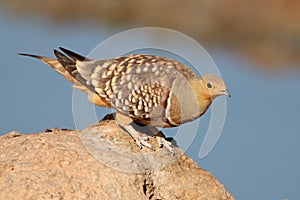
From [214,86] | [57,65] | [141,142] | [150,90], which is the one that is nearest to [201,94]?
[214,86]

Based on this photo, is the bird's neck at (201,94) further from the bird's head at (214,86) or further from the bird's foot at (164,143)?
the bird's foot at (164,143)

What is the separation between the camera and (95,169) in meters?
6.60

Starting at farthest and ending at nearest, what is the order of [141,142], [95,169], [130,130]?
[130,130]
[141,142]
[95,169]

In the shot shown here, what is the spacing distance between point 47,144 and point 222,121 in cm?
168

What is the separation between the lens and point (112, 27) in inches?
827

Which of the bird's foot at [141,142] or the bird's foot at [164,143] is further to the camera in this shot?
the bird's foot at [164,143]

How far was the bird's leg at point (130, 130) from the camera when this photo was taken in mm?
7090

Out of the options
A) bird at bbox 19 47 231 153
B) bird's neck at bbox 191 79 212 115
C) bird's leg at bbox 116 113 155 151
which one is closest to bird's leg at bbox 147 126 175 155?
bird at bbox 19 47 231 153

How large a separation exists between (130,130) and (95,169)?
0.68 metres

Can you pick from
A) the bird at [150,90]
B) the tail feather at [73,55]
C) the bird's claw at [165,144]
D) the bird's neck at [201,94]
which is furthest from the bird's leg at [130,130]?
the tail feather at [73,55]

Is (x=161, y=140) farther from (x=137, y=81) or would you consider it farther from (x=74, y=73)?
(x=74, y=73)

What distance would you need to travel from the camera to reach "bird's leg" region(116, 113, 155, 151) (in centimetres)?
709

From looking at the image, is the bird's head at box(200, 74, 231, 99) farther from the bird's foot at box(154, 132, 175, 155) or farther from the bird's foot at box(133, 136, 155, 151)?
the bird's foot at box(133, 136, 155, 151)

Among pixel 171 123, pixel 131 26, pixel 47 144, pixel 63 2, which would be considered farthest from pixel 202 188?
pixel 63 2
